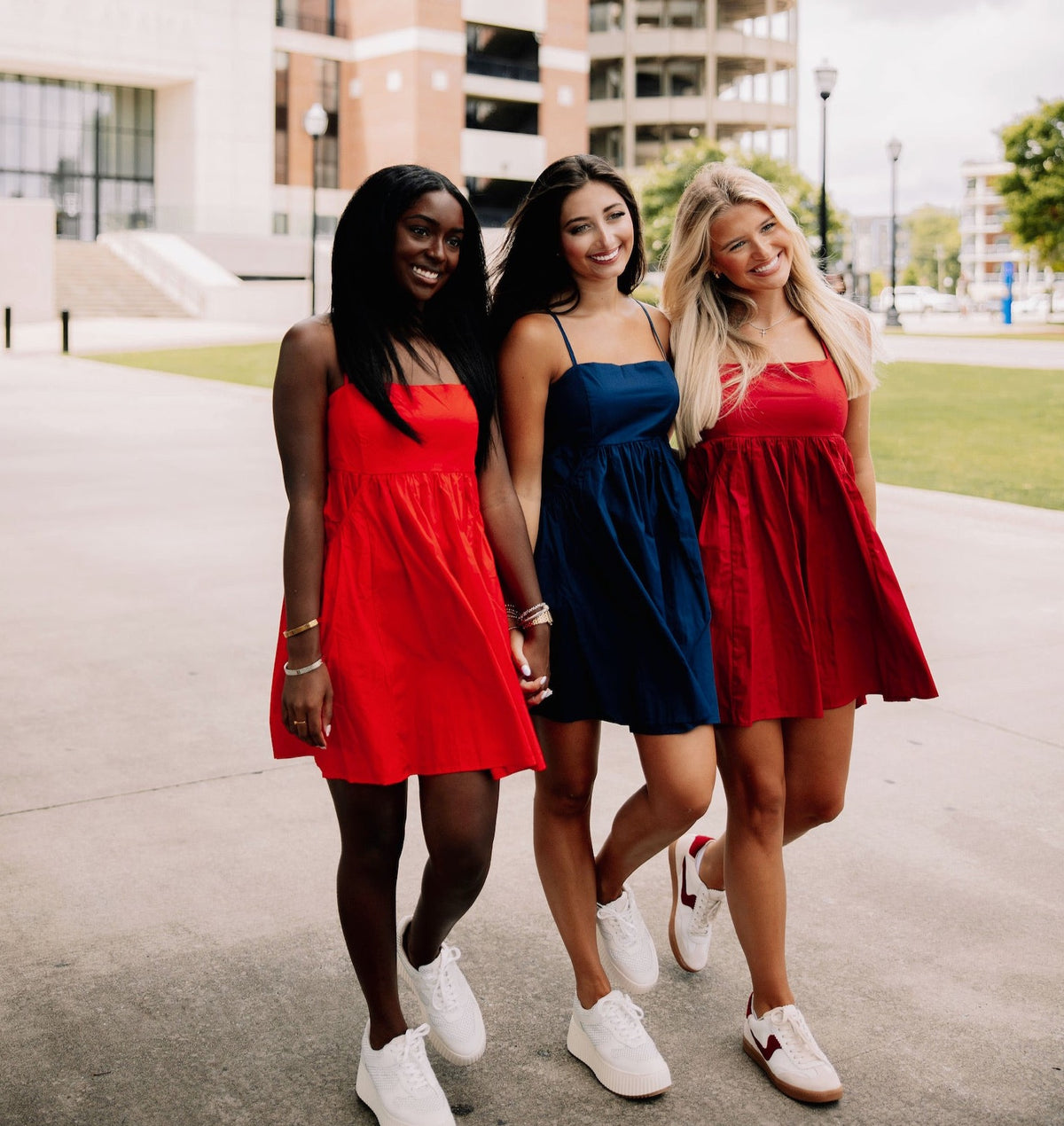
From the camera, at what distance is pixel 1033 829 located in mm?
4277

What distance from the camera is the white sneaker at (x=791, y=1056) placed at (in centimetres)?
280

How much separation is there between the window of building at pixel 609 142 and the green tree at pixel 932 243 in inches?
2980

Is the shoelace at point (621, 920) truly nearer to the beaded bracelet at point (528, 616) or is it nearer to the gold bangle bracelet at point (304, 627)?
the beaded bracelet at point (528, 616)

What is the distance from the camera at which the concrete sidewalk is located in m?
2.84

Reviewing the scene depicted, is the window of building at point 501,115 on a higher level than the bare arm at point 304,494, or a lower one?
higher

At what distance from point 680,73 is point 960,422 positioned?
60626 mm

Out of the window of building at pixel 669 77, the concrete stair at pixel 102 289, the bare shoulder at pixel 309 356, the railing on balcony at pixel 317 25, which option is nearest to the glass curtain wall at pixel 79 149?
the railing on balcony at pixel 317 25

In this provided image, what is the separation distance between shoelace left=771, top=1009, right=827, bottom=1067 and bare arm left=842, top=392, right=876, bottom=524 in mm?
1144

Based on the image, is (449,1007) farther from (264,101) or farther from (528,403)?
(264,101)

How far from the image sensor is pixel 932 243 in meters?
155

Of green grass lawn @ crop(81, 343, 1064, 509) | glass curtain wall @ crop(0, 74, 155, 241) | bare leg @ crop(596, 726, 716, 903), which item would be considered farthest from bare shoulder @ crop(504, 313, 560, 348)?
glass curtain wall @ crop(0, 74, 155, 241)

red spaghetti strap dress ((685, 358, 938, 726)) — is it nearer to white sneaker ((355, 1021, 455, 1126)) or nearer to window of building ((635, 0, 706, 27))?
white sneaker ((355, 1021, 455, 1126))

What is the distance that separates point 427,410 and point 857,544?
3.33 ft

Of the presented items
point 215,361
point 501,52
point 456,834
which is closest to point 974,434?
point 456,834
